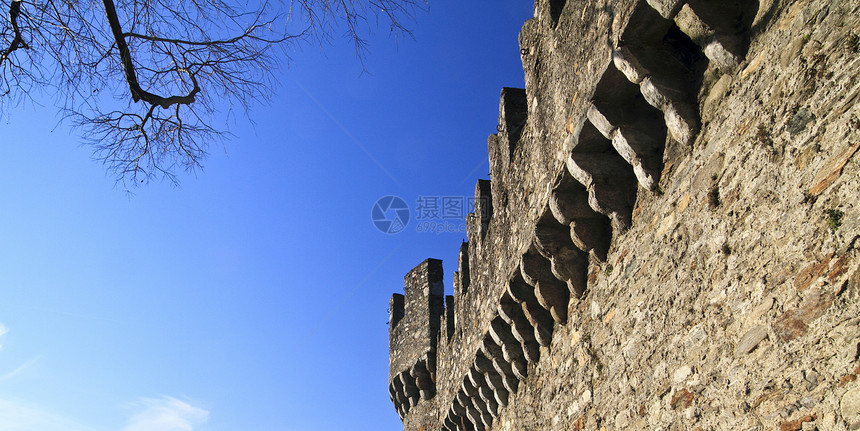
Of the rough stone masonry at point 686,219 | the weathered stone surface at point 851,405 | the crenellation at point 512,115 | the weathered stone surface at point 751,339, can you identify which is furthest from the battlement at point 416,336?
the weathered stone surface at point 851,405

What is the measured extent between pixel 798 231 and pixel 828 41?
0.63 meters

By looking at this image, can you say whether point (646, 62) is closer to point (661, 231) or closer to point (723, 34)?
point (723, 34)

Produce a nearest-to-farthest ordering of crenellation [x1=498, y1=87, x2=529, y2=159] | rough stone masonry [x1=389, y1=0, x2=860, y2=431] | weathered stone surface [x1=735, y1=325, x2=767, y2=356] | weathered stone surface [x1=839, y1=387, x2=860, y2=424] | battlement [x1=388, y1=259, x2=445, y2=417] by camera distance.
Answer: weathered stone surface [x1=839, y1=387, x2=860, y2=424]
rough stone masonry [x1=389, y1=0, x2=860, y2=431]
weathered stone surface [x1=735, y1=325, x2=767, y2=356]
crenellation [x1=498, y1=87, x2=529, y2=159]
battlement [x1=388, y1=259, x2=445, y2=417]

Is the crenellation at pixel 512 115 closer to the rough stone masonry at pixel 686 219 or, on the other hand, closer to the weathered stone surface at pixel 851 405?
the rough stone masonry at pixel 686 219

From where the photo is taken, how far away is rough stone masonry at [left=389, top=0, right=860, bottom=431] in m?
1.89

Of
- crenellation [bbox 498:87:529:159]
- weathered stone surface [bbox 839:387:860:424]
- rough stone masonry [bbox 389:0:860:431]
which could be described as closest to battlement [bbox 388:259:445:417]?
rough stone masonry [bbox 389:0:860:431]

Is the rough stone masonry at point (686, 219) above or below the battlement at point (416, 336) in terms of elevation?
below

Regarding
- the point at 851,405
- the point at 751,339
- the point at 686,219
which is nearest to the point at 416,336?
the point at 686,219

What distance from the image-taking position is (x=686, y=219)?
268cm

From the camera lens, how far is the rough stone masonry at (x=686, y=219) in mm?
1888

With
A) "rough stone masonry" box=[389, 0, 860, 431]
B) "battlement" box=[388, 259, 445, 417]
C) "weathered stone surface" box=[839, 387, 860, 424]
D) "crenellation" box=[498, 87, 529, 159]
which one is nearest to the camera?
"weathered stone surface" box=[839, 387, 860, 424]

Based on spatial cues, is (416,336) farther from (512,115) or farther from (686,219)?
(686,219)

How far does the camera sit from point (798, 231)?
1.98 metres

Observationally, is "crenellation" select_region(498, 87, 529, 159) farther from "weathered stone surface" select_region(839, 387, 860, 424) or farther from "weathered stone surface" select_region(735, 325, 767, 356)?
"weathered stone surface" select_region(839, 387, 860, 424)
